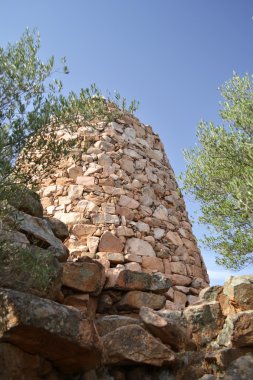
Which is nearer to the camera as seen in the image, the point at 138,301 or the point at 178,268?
the point at 138,301

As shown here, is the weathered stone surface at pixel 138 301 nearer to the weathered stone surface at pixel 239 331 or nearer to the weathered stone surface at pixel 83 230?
the weathered stone surface at pixel 83 230

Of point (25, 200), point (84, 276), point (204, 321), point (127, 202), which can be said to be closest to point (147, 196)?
point (127, 202)

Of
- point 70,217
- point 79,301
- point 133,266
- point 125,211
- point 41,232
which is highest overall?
point 125,211

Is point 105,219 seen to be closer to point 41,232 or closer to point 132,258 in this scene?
point 132,258

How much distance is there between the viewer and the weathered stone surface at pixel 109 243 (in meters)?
8.29

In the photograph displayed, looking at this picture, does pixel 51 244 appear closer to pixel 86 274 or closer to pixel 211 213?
pixel 86 274

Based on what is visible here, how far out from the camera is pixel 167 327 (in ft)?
18.0

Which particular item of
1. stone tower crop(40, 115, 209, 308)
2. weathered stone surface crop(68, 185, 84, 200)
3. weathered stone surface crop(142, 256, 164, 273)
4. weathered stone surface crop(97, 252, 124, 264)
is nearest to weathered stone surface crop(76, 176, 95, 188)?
stone tower crop(40, 115, 209, 308)

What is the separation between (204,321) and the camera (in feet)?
19.8

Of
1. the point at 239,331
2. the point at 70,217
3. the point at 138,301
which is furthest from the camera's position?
the point at 70,217

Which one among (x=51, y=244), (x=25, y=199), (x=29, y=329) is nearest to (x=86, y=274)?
(x=51, y=244)

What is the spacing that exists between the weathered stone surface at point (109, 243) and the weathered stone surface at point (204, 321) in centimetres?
247

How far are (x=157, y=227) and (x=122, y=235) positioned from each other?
1.14 metres

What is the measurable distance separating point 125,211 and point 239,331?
Result: 4357mm
